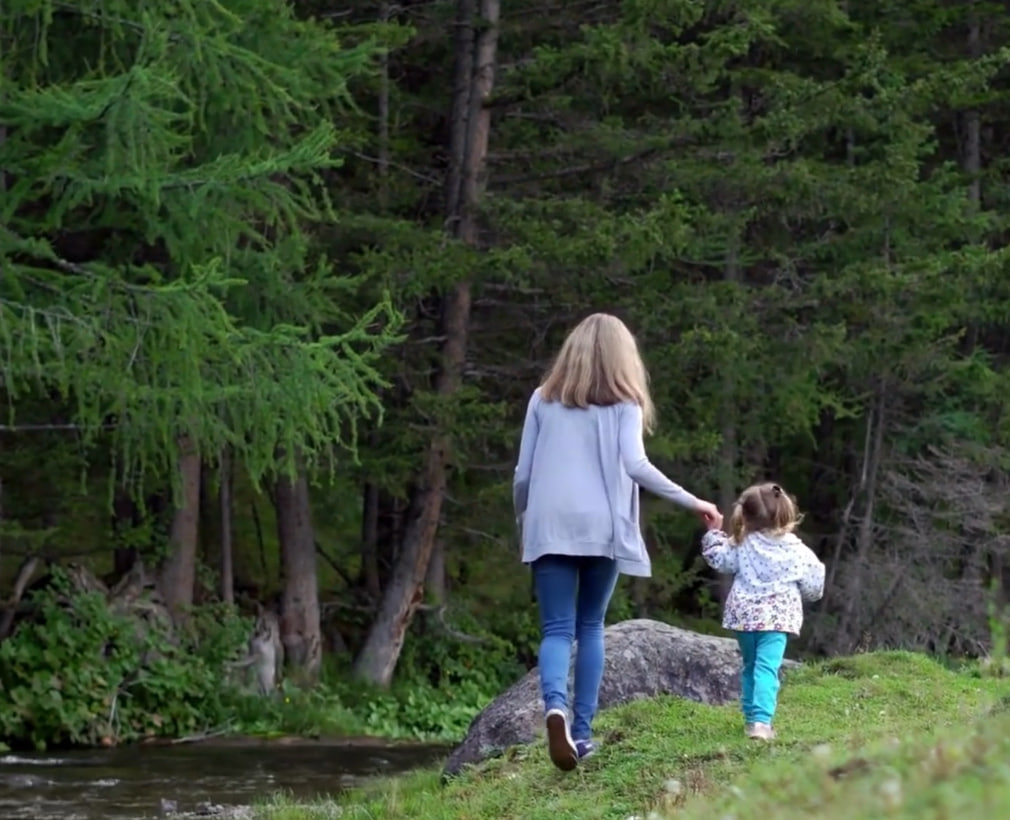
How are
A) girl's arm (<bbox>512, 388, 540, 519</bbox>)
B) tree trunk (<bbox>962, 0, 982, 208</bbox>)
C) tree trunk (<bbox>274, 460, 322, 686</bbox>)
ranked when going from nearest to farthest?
1. girl's arm (<bbox>512, 388, 540, 519</bbox>)
2. tree trunk (<bbox>274, 460, 322, 686</bbox>)
3. tree trunk (<bbox>962, 0, 982, 208</bbox>)

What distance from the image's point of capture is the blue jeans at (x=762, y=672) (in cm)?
815

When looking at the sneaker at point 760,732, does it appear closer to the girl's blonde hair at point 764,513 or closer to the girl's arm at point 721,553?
the girl's arm at point 721,553

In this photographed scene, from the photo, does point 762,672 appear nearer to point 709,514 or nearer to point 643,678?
point 709,514

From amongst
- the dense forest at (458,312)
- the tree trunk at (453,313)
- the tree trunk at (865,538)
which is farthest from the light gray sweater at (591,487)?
the tree trunk at (865,538)

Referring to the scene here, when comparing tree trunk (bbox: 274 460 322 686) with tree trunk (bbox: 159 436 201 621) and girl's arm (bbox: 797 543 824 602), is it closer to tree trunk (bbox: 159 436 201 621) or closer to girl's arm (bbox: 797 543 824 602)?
tree trunk (bbox: 159 436 201 621)

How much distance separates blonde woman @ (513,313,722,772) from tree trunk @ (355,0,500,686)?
12466mm

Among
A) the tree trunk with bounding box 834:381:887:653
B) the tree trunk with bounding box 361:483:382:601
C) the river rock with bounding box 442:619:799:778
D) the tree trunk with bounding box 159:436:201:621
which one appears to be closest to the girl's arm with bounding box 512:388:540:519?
the river rock with bounding box 442:619:799:778

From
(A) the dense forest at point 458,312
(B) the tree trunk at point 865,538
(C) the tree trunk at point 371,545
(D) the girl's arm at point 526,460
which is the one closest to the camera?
(D) the girl's arm at point 526,460

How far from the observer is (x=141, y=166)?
13414mm

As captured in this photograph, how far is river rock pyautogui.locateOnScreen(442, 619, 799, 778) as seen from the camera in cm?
1011

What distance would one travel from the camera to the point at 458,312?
68.1 feet

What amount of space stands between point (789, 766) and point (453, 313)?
15.4 m

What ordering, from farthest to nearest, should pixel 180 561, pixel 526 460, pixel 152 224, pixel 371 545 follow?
pixel 371 545, pixel 180 561, pixel 152 224, pixel 526 460

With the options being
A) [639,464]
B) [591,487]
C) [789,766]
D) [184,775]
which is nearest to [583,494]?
[591,487]
